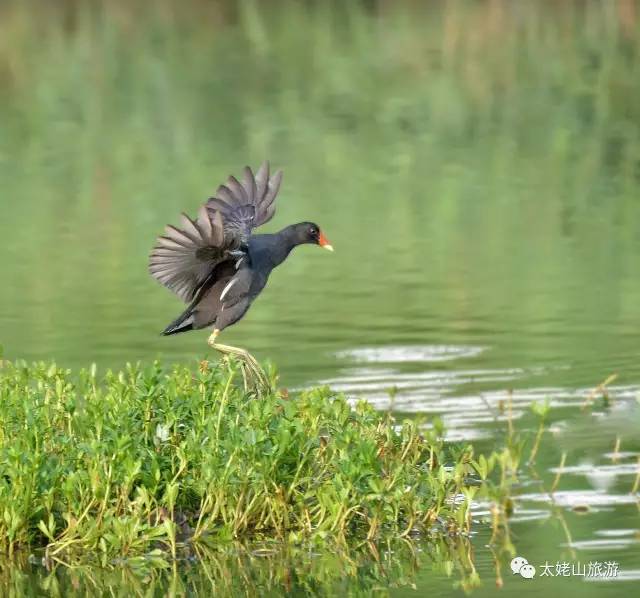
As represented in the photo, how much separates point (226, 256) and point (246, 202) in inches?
38.3

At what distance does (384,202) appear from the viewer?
19.4m

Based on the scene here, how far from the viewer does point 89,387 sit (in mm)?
8867

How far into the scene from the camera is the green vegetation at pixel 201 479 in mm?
7848

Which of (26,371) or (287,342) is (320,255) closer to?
(287,342)

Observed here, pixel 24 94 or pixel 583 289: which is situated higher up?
pixel 24 94

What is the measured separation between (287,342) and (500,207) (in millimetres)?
6276

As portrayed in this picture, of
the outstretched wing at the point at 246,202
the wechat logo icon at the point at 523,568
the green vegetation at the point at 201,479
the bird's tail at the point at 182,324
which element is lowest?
the wechat logo icon at the point at 523,568

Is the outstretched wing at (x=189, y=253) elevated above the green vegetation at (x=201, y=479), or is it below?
above

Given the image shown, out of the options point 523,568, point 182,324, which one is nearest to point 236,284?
point 182,324

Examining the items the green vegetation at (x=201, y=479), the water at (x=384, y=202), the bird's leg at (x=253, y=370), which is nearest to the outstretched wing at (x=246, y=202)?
the bird's leg at (x=253, y=370)

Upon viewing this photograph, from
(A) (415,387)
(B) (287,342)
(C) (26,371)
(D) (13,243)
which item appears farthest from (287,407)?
(D) (13,243)

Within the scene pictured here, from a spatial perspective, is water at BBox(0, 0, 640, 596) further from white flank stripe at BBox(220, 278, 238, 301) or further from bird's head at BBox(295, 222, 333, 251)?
white flank stripe at BBox(220, 278, 238, 301)

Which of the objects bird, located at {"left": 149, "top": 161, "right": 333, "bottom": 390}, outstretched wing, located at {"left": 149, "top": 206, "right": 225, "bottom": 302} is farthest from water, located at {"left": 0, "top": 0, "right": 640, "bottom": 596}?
outstretched wing, located at {"left": 149, "top": 206, "right": 225, "bottom": 302}

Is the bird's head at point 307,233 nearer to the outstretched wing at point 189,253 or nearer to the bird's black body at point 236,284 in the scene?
the bird's black body at point 236,284
